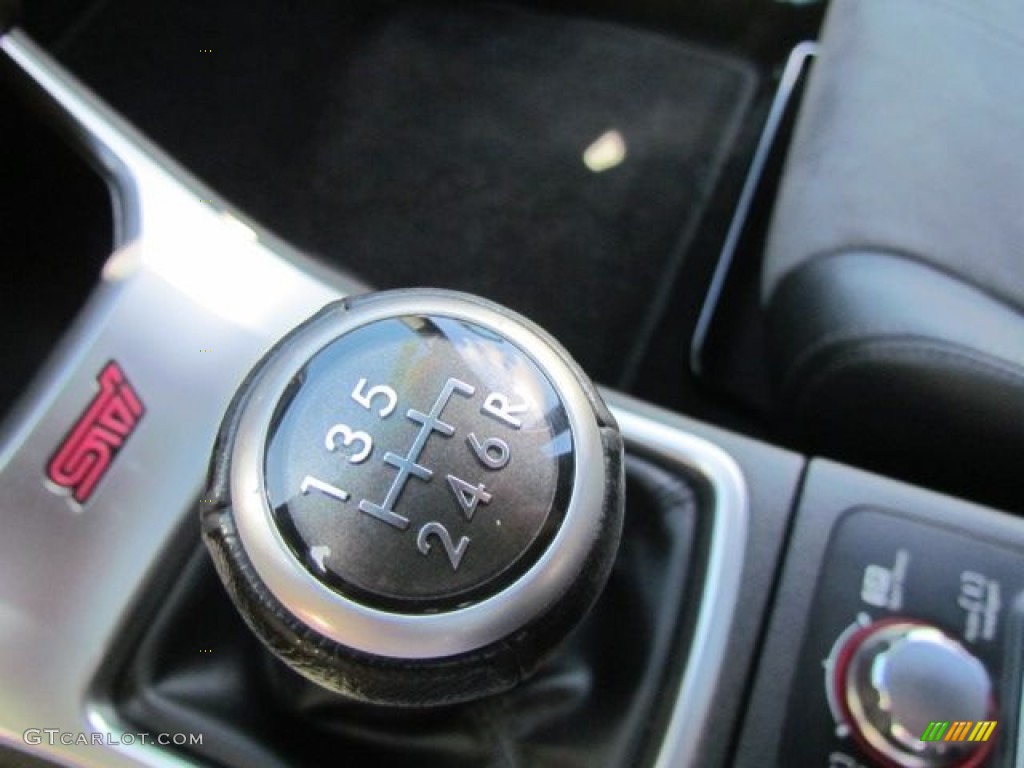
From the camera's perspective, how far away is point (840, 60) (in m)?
0.99

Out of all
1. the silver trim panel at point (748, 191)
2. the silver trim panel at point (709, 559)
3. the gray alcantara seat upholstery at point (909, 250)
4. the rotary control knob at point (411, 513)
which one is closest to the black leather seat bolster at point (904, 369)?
the gray alcantara seat upholstery at point (909, 250)

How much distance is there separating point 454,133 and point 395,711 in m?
1.05

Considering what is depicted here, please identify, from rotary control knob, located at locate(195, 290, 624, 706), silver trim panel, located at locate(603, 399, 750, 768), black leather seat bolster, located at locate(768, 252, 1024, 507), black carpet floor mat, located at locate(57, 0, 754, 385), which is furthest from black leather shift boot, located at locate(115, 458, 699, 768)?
black carpet floor mat, located at locate(57, 0, 754, 385)

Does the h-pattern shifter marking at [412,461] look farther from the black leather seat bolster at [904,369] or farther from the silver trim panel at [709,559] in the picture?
the black leather seat bolster at [904,369]

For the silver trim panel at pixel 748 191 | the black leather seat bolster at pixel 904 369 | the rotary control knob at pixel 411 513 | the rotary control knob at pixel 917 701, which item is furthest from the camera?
the silver trim panel at pixel 748 191

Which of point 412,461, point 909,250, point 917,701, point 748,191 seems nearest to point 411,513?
point 412,461

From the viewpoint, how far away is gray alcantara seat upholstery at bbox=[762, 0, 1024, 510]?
2.48ft

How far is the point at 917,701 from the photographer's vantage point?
539 millimetres

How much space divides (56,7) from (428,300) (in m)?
0.93

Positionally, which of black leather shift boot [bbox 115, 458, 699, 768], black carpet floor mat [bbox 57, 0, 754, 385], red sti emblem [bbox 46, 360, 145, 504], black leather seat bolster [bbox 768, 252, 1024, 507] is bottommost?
black leather shift boot [bbox 115, 458, 699, 768]

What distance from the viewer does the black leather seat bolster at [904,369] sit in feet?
2.44

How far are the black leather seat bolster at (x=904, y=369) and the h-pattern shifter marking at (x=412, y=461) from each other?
1.32 feet

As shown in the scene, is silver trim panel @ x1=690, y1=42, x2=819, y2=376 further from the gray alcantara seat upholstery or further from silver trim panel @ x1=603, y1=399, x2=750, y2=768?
silver trim panel @ x1=603, y1=399, x2=750, y2=768

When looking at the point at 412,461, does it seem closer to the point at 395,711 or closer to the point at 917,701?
the point at 395,711
